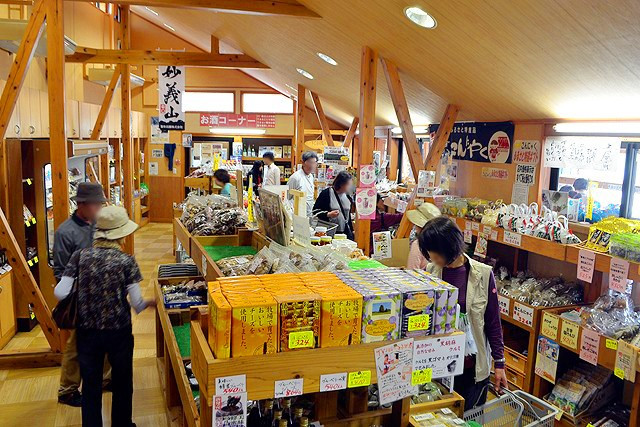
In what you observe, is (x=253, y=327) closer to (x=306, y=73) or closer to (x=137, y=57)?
(x=306, y=73)

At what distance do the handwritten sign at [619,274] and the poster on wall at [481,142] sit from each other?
6.16ft

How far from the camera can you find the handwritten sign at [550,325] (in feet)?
12.5

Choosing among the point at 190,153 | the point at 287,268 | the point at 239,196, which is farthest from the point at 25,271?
the point at 190,153

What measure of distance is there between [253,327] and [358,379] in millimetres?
438

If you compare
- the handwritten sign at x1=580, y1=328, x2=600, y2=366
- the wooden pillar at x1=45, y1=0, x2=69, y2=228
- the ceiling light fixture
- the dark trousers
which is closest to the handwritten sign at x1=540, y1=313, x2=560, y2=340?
the handwritten sign at x1=580, y1=328, x2=600, y2=366

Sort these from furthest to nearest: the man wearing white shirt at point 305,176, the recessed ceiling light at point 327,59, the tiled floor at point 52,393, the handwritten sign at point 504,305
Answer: the man wearing white shirt at point 305,176
the recessed ceiling light at point 327,59
the handwritten sign at point 504,305
the tiled floor at point 52,393

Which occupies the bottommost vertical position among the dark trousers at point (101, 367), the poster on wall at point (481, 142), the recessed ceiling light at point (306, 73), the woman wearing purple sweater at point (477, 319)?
the dark trousers at point (101, 367)

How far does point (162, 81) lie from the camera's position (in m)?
8.54

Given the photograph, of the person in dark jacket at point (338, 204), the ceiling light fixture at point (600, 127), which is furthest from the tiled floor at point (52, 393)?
the ceiling light fixture at point (600, 127)

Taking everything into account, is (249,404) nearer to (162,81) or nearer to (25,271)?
(25,271)

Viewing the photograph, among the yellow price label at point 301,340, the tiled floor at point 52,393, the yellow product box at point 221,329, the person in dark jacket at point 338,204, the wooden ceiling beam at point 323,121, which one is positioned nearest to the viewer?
the yellow product box at point 221,329

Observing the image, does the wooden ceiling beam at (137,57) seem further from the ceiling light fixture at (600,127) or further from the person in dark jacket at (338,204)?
the ceiling light fixture at (600,127)

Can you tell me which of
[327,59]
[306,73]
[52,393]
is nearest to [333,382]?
[52,393]

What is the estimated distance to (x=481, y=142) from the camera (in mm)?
5383
